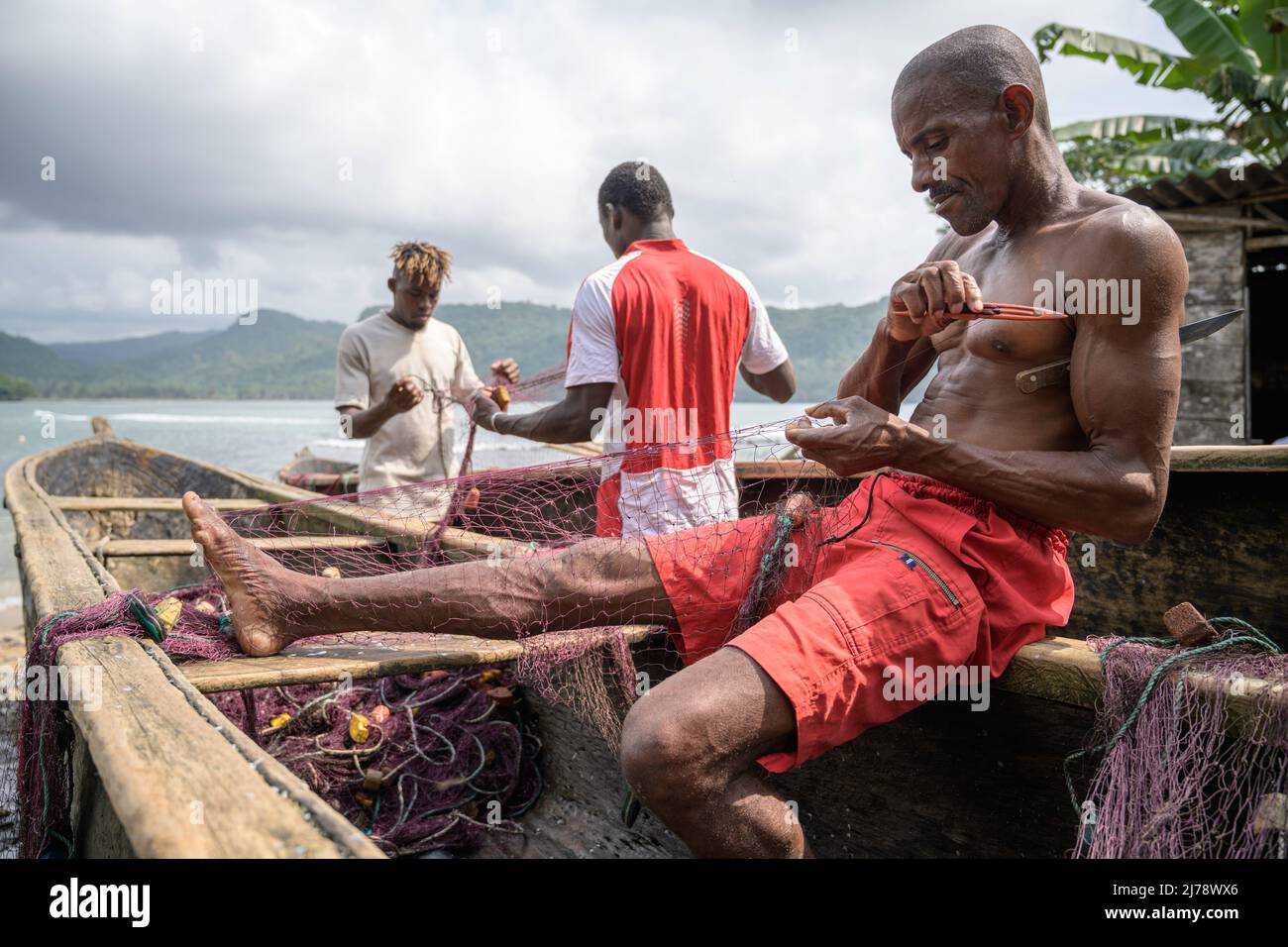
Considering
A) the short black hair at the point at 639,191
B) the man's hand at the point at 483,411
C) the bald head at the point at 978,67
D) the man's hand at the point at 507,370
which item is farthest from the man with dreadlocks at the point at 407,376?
the bald head at the point at 978,67

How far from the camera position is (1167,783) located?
5.22 ft

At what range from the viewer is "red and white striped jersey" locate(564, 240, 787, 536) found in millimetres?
2988

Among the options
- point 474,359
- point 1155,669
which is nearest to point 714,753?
point 1155,669

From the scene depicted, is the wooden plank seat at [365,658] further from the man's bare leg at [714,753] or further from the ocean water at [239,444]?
the ocean water at [239,444]

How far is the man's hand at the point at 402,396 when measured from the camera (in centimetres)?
425

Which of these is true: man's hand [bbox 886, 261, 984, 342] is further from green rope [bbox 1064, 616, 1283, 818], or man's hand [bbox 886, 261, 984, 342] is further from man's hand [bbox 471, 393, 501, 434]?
man's hand [bbox 471, 393, 501, 434]

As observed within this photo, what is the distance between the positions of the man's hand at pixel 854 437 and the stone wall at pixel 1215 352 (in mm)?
8443

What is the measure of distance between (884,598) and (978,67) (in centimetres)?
128

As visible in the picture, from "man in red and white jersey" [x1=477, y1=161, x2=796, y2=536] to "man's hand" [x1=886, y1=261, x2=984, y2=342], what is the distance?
3.41 feet

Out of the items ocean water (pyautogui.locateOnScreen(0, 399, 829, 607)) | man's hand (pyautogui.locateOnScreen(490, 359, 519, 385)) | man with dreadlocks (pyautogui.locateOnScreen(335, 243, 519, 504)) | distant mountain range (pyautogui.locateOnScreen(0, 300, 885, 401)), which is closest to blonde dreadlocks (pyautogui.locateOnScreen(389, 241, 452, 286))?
man with dreadlocks (pyautogui.locateOnScreen(335, 243, 519, 504))

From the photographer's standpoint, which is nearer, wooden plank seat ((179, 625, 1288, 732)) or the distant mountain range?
wooden plank seat ((179, 625, 1288, 732))
